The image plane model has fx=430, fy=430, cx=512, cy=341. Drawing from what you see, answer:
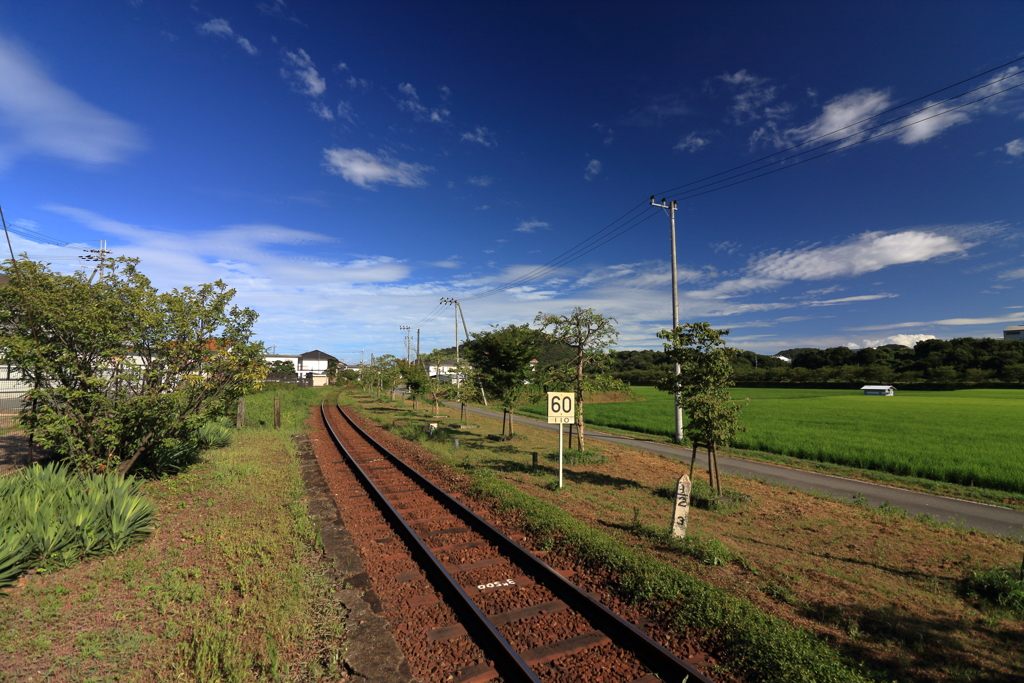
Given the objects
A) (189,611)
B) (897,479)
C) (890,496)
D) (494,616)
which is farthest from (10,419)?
(897,479)

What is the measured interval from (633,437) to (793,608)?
18.7 metres

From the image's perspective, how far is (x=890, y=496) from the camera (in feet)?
40.6

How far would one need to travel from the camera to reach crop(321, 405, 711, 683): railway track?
448cm

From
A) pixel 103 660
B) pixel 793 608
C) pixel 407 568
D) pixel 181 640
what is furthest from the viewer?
pixel 407 568

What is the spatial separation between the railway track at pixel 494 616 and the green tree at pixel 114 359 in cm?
599

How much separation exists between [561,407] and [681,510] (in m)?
4.13

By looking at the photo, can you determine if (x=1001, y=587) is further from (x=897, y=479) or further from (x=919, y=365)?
(x=919, y=365)

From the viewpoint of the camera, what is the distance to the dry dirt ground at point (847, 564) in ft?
16.2

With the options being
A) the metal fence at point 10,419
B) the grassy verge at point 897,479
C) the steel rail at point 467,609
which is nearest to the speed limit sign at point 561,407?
the steel rail at point 467,609

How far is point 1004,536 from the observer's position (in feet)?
29.5

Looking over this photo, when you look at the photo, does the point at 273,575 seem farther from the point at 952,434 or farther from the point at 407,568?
the point at 952,434

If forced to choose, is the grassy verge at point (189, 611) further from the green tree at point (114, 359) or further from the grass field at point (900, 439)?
the grass field at point (900, 439)

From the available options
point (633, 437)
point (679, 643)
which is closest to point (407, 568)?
point (679, 643)

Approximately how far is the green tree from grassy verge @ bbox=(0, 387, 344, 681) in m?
2.92
